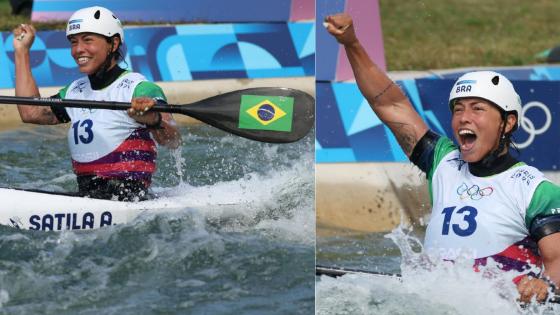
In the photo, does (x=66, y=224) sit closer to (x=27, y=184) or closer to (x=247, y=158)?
(x=27, y=184)

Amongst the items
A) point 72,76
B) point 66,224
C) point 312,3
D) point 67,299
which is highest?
point 312,3

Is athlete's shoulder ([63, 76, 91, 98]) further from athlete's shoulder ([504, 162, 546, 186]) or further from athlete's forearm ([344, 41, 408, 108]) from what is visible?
athlete's shoulder ([504, 162, 546, 186])

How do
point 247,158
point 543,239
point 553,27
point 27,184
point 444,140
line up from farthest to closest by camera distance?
point 553,27, point 247,158, point 27,184, point 444,140, point 543,239

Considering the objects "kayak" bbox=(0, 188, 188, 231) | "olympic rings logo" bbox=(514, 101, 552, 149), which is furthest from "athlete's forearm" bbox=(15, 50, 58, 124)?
"olympic rings logo" bbox=(514, 101, 552, 149)

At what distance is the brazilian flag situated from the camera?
7.23 m

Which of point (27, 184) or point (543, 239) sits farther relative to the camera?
point (27, 184)

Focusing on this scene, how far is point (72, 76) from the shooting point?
12.0 m

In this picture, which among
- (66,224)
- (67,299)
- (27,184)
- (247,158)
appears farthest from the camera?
(247,158)

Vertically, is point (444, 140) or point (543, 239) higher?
point (444, 140)

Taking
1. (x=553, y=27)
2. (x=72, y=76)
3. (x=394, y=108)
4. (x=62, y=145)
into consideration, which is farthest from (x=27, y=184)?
(x=553, y=27)

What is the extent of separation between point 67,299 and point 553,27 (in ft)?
41.8

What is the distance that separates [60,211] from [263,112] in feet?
4.66

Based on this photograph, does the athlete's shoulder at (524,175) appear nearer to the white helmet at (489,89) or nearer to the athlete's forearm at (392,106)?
the white helmet at (489,89)

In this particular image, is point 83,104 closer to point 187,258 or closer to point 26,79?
point 26,79
